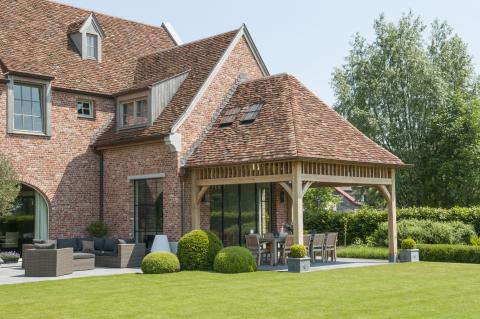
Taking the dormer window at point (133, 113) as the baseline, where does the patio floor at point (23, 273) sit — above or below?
below

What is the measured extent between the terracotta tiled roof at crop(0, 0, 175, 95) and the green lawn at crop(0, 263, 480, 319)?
9.80 meters

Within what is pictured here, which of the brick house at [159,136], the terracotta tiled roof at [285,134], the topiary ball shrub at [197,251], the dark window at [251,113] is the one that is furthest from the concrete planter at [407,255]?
the dark window at [251,113]

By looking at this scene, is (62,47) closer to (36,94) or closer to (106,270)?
(36,94)

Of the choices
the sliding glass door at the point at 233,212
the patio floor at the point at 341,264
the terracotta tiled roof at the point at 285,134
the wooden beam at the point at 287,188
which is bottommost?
the patio floor at the point at 341,264

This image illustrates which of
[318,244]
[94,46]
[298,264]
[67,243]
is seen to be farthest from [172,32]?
[298,264]

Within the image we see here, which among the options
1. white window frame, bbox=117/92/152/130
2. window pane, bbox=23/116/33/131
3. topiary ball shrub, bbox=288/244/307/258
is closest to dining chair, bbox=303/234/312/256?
topiary ball shrub, bbox=288/244/307/258

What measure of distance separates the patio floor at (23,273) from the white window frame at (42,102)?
4.77 m

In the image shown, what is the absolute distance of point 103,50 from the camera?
2698 centimetres

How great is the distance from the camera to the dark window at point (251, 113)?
21.7 m

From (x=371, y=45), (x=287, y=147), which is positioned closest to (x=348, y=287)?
(x=287, y=147)

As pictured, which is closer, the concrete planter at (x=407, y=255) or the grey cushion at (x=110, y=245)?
the grey cushion at (x=110, y=245)

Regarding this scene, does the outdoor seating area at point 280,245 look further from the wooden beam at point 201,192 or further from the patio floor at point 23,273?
the patio floor at point 23,273

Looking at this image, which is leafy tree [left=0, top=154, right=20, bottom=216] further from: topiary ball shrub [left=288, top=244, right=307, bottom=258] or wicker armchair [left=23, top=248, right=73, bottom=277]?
topiary ball shrub [left=288, top=244, right=307, bottom=258]

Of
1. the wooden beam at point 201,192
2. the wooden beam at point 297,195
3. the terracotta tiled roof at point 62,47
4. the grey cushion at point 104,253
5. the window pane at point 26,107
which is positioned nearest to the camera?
the wooden beam at point 297,195
